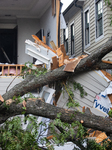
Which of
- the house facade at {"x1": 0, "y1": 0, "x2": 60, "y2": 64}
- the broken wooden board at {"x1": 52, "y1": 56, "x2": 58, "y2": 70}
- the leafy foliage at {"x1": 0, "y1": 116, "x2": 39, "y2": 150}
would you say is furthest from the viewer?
the house facade at {"x1": 0, "y1": 0, "x2": 60, "y2": 64}

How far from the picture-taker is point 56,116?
5559 mm

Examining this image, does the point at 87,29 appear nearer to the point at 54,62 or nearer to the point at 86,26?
the point at 86,26

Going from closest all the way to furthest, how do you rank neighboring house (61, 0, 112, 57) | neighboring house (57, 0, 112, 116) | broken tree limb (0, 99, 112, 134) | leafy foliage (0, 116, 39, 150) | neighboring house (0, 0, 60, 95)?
leafy foliage (0, 116, 39, 150), broken tree limb (0, 99, 112, 134), neighboring house (57, 0, 112, 116), neighboring house (0, 0, 60, 95), neighboring house (61, 0, 112, 57)

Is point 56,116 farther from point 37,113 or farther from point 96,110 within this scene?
point 96,110

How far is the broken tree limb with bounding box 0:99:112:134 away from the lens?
17.6 ft

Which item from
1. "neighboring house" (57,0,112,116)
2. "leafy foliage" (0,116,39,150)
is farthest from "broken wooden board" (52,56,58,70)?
"leafy foliage" (0,116,39,150)

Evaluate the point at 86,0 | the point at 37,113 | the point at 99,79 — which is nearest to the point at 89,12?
the point at 86,0

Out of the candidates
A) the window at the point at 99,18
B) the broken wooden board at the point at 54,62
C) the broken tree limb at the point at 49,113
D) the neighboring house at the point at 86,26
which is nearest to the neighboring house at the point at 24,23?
the broken wooden board at the point at 54,62

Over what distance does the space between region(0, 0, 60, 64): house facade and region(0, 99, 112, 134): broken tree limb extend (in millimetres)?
5053

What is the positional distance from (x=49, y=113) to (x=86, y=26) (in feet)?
30.1

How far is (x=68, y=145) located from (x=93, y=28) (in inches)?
286

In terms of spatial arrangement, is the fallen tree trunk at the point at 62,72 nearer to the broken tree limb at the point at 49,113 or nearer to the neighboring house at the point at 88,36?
the neighboring house at the point at 88,36

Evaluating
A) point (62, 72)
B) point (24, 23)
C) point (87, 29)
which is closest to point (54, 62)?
point (62, 72)

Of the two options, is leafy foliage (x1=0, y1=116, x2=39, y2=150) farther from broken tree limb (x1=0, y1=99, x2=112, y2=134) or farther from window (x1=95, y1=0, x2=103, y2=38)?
window (x1=95, y1=0, x2=103, y2=38)
